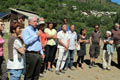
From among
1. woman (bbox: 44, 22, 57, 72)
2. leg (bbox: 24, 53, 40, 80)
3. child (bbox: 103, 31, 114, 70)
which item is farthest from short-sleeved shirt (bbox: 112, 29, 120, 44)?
leg (bbox: 24, 53, 40, 80)

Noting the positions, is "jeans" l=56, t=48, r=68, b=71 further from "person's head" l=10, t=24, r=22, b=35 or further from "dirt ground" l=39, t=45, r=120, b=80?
"person's head" l=10, t=24, r=22, b=35

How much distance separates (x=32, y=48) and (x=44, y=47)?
6.53 ft

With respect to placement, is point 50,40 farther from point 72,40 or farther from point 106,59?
point 106,59

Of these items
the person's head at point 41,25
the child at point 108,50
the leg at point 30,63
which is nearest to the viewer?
the leg at point 30,63

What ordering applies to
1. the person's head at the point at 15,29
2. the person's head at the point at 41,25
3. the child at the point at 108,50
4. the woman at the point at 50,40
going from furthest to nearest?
the child at the point at 108,50, the woman at the point at 50,40, the person's head at the point at 41,25, the person's head at the point at 15,29

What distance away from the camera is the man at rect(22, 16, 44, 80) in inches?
148

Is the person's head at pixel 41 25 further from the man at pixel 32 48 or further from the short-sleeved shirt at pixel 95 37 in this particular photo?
the short-sleeved shirt at pixel 95 37

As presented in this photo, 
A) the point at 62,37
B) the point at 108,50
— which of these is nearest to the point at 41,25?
the point at 62,37

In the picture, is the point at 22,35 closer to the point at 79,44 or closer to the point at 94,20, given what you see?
the point at 79,44

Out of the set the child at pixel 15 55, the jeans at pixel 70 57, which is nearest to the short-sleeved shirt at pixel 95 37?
the jeans at pixel 70 57

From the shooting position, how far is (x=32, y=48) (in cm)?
388

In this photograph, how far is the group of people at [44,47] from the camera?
360 centimetres

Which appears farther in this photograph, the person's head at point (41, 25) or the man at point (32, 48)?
the person's head at point (41, 25)

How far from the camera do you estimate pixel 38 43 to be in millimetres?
3967
